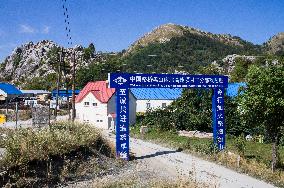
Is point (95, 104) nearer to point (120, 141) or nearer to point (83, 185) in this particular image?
point (120, 141)

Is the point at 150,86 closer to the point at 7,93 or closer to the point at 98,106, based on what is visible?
the point at 98,106

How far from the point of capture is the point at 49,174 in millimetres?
16297

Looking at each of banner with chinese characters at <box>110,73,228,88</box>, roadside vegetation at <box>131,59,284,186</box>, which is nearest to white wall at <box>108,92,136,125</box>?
roadside vegetation at <box>131,59,284,186</box>

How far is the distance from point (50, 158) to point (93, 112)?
3039cm

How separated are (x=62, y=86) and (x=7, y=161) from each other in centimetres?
10260

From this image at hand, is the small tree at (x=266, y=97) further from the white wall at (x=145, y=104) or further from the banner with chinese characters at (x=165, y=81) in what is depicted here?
the white wall at (x=145, y=104)

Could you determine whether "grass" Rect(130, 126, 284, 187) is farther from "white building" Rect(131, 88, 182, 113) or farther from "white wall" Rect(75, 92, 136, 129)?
"white building" Rect(131, 88, 182, 113)

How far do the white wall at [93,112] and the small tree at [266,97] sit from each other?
84.9 feet

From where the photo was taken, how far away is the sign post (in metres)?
23.2

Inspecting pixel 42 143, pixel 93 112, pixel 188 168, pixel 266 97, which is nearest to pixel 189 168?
pixel 188 168

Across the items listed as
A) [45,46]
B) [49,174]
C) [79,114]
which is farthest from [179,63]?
[49,174]

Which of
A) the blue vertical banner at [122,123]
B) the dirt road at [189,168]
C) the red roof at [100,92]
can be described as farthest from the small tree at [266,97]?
the red roof at [100,92]

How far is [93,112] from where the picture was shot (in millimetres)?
48125

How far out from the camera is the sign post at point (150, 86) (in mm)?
23219
